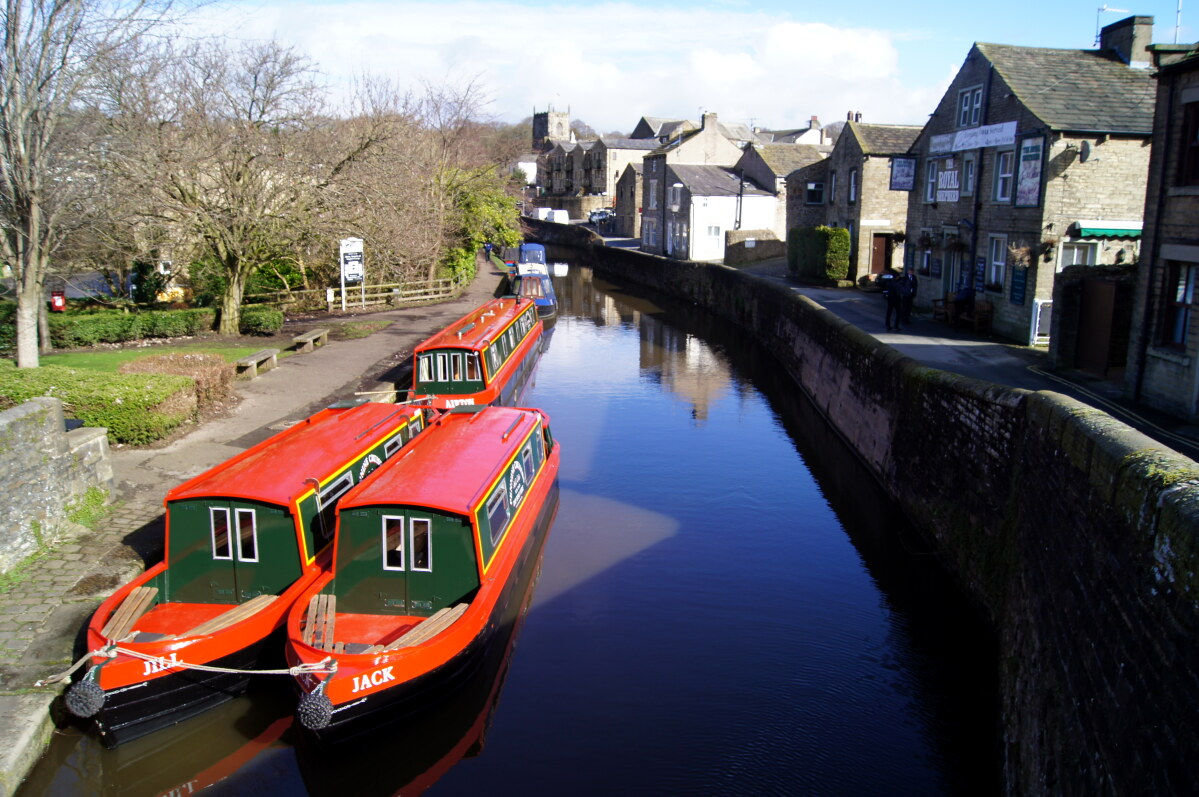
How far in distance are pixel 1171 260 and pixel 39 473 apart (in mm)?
17716

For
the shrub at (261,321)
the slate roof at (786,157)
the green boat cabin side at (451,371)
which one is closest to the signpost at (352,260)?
the shrub at (261,321)

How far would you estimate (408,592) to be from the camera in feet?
34.2

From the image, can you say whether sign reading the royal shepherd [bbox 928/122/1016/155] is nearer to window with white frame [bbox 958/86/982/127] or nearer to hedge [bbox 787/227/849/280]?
window with white frame [bbox 958/86/982/127]

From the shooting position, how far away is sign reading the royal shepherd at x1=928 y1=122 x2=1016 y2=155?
22.6 m

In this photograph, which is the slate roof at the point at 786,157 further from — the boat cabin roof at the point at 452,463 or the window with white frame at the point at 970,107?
the boat cabin roof at the point at 452,463

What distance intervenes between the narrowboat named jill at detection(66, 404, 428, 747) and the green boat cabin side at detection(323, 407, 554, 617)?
608mm

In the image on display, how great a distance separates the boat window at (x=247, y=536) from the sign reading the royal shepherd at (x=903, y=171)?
24555 millimetres

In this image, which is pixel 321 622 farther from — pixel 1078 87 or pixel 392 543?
pixel 1078 87

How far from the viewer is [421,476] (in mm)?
11258

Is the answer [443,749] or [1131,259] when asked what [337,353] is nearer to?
[443,749]

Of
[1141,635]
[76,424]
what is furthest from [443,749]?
[76,424]

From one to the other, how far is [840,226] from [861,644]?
2767cm

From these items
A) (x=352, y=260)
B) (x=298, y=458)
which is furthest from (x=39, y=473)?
(x=352, y=260)

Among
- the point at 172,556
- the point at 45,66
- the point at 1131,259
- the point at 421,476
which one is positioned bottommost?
the point at 172,556
